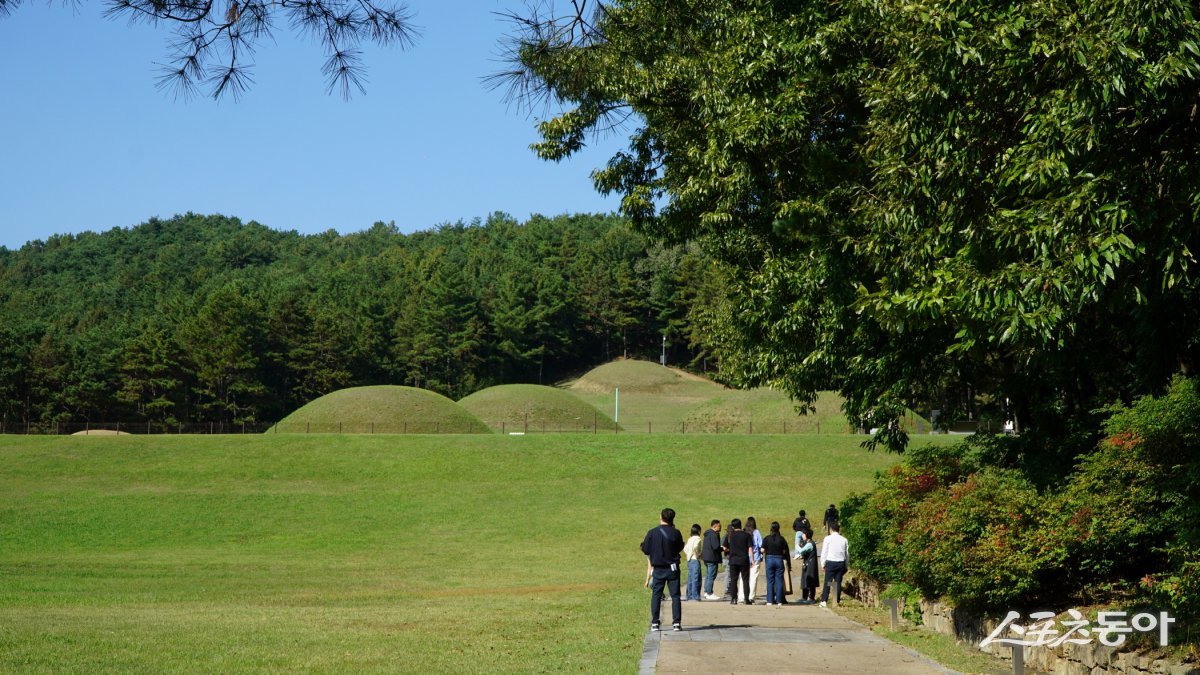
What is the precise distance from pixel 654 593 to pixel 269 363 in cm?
8880

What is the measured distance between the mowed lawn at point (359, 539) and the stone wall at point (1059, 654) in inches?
159

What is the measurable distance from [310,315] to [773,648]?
3725 inches

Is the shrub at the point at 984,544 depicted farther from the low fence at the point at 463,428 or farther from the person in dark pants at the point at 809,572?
the low fence at the point at 463,428

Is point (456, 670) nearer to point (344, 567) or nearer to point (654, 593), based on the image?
point (654, 593)

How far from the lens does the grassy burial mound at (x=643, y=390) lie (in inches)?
3634

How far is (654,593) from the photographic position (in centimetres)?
1366

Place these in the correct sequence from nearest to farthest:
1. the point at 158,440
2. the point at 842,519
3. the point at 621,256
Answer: the point at 842,519
the point at 158,440
the point at 621,256

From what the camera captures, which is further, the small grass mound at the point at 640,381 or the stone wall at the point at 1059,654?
the small grass mound at the point at 640,381

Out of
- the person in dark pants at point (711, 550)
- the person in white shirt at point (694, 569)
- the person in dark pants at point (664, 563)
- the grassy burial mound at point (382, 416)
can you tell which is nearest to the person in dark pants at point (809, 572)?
the person in dark pants at point (711, 550)

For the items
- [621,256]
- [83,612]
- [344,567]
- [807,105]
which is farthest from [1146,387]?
[621,256]

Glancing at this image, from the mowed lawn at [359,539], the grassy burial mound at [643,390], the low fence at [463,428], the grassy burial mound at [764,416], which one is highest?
the grassy burial mound at [643,390]

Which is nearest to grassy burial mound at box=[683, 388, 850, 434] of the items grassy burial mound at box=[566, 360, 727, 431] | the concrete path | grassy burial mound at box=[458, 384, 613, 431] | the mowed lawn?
grassy burial mound at box=[458, 384, 613, 431]

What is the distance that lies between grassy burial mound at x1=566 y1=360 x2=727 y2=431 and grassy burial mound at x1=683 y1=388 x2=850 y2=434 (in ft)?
61.8

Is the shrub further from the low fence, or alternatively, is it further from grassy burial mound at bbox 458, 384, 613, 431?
grassy burial mound at bbox 458, 384, 613, 431
